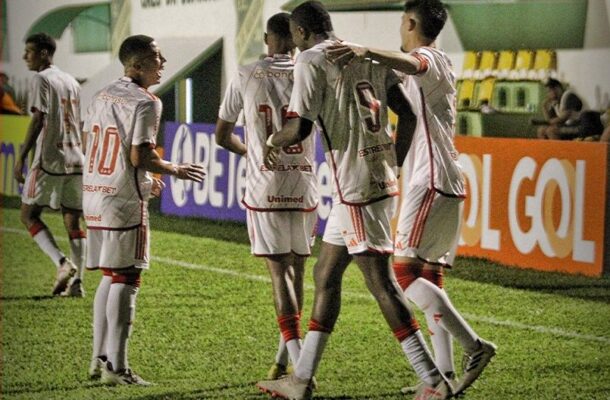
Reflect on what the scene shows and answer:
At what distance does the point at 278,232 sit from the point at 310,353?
76cm

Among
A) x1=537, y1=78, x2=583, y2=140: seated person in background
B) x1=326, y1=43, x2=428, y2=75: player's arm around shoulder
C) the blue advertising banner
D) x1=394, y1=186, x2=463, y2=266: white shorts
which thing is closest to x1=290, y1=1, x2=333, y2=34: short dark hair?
x1=326, y1=43, x2=428, y2=75: player's arm around shoulder

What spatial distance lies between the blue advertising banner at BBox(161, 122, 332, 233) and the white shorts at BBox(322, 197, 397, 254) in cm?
860

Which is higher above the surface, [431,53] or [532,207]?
[431,53]

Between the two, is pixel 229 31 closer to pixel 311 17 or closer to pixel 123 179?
Answer: pixel 123 179

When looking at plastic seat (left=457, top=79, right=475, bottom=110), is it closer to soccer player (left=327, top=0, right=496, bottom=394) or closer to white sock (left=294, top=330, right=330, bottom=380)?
soccer player (left=327, top=0, right=496, bottom=394)

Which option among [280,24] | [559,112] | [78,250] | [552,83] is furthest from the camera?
[552,83]

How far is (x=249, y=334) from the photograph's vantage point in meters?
8.01

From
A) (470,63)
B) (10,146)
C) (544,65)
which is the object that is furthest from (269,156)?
(10,146)

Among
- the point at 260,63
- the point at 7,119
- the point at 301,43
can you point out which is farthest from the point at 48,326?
the point at 7,119

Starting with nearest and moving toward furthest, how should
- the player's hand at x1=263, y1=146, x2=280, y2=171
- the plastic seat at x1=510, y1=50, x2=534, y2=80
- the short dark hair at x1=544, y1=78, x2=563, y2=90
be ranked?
the player's hand at x1=263, y1=146, x2=280, y2=171, the short dark hair at x1=544, y1=78, x2=563, y2=90, the plastic seat at x1=510, y1=50, x2=534, y2=80

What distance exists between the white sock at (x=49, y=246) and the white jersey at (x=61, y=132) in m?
0.47

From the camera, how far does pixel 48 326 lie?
8242mm

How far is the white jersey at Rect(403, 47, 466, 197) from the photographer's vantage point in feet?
19.2

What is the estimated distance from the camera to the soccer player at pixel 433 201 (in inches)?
231
